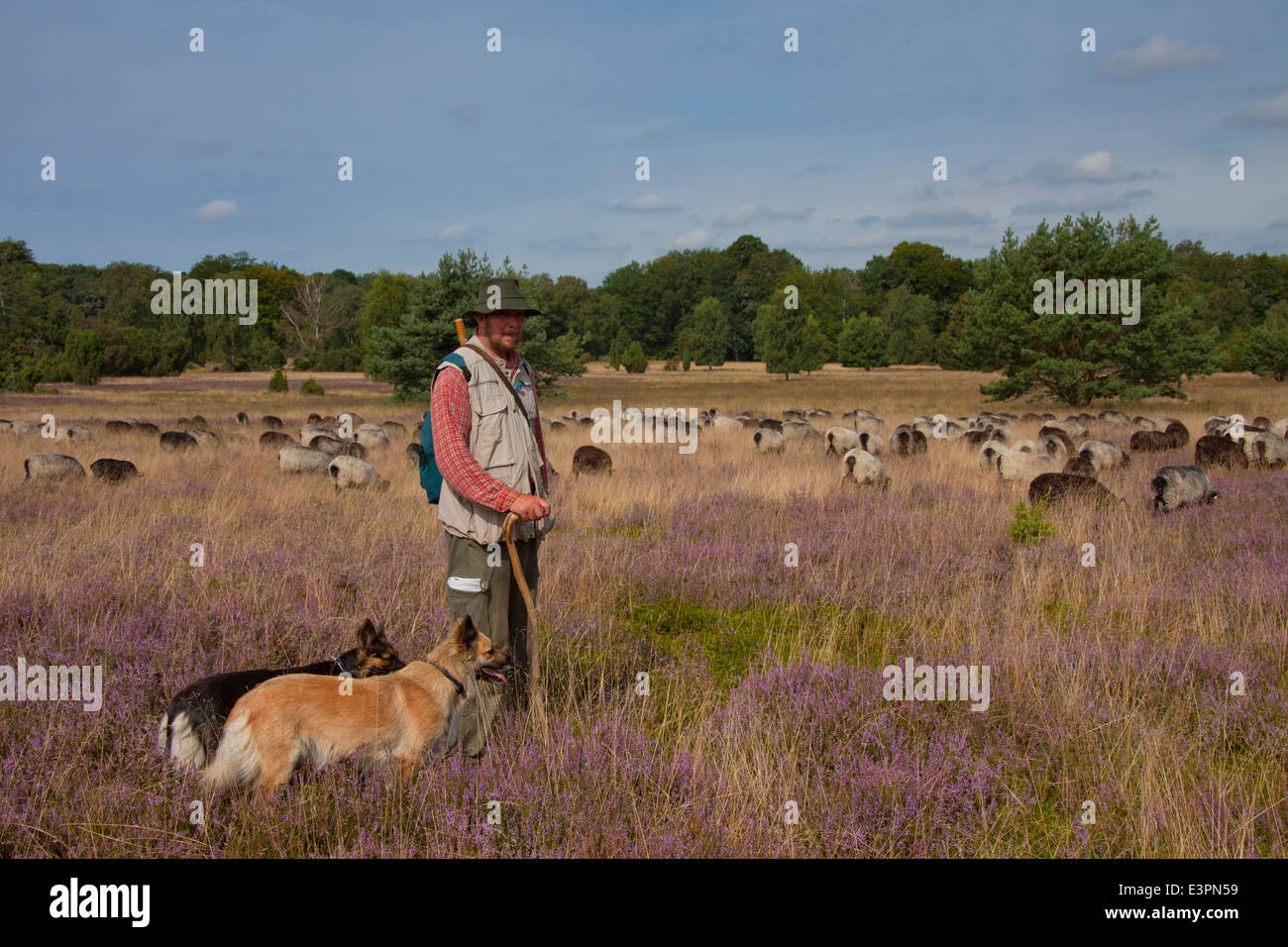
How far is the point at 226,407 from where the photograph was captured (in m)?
37.8

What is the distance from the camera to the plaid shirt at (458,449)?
13.2 ft

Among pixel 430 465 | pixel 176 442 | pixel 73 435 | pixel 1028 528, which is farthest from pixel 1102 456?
pixel 73 435

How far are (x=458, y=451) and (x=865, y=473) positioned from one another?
1179 cm

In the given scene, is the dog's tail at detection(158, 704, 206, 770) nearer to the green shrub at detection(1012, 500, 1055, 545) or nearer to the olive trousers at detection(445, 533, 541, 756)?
the olive trousers at detection(445, 533, 541, 756)

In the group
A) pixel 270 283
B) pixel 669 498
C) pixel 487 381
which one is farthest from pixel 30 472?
pixel 270 283

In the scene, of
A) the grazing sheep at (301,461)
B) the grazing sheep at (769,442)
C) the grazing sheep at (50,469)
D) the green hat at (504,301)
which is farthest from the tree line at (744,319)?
the green hat at (504,301)

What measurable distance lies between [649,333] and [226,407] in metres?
83.8

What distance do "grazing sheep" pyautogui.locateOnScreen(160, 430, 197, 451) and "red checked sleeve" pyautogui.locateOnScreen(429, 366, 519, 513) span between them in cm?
1821

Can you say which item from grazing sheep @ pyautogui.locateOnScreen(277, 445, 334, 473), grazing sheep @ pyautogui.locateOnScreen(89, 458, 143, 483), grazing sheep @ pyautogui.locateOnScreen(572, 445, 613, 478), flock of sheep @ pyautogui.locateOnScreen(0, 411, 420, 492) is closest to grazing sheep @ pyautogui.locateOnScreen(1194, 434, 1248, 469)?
grazing sheep @ pyautogui.locateOnScreen(572, 445, 613, 478)

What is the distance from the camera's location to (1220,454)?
16.3m

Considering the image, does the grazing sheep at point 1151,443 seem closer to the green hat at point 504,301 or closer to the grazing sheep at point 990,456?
the grazing sheep at point 990,456

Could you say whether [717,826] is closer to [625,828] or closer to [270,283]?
[625,828]

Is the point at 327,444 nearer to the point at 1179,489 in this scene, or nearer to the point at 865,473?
the point at 865,473

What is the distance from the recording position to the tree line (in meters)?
34.2
